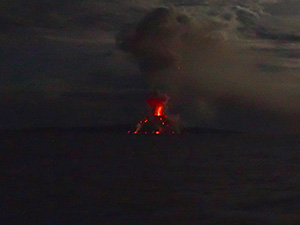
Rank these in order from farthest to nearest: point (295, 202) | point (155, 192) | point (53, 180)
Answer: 1. point (53, 180)
2. point (155, 192)
3. point (295, 202)

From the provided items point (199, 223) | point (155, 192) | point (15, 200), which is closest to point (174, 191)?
point (155, 192)

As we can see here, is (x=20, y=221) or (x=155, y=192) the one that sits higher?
(x=155, y=192)

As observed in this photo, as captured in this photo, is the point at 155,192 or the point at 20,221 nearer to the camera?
the point at 20,221

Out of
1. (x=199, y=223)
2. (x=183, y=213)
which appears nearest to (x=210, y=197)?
(x=183, y=213)

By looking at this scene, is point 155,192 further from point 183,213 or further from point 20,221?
point 20,221

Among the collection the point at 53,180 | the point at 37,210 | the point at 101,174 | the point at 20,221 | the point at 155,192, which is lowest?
the point at 20,221

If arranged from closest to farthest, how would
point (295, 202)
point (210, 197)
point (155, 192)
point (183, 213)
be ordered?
point (183, 213)
point (295, 202)
point (210, 197)
point (155, 192)

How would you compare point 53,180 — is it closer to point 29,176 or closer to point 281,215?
point 29,176

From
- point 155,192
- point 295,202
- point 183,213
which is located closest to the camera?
point 183,213

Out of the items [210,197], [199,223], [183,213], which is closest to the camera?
[199,223]
